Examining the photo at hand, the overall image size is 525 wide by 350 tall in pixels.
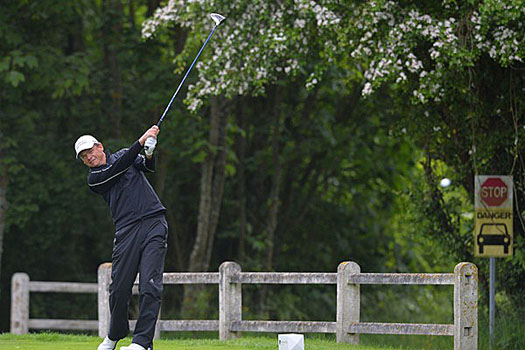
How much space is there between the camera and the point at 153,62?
811 inches

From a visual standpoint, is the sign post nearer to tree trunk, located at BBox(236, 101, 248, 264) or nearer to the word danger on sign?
the word danger on sign

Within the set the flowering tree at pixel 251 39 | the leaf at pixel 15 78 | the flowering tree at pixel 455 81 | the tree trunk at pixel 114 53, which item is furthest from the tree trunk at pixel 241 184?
the flowering tree at pixel 455 81

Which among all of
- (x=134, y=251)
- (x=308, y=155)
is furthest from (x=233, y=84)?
(x=308, y=155)

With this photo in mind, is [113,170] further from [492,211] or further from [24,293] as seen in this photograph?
[24,293]

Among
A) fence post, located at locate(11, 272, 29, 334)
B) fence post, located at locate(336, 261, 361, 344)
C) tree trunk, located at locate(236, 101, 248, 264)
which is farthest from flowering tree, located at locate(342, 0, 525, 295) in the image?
tree trunk, located at locate(236, 101, 248, 264)

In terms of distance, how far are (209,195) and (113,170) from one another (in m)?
11.3

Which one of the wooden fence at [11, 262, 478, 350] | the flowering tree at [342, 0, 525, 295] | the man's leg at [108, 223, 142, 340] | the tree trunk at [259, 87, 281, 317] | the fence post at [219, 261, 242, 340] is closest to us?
the man's leg at [108, 223, 142, 340]

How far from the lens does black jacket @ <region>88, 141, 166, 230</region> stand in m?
9.12

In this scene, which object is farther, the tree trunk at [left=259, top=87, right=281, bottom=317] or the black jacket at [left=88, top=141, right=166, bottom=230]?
the tree trunk at [left=259, top=87, right=281, bottom=317]

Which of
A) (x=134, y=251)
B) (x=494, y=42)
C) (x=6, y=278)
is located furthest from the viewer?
(x=6, y=278)

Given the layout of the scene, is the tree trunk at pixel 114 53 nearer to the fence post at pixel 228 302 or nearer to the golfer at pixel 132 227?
the fence post at pixel 228 302

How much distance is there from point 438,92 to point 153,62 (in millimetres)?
8463

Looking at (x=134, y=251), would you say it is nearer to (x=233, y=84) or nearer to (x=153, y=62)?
(x=233, y=84)

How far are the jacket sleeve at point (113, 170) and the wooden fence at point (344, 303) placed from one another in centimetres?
341
